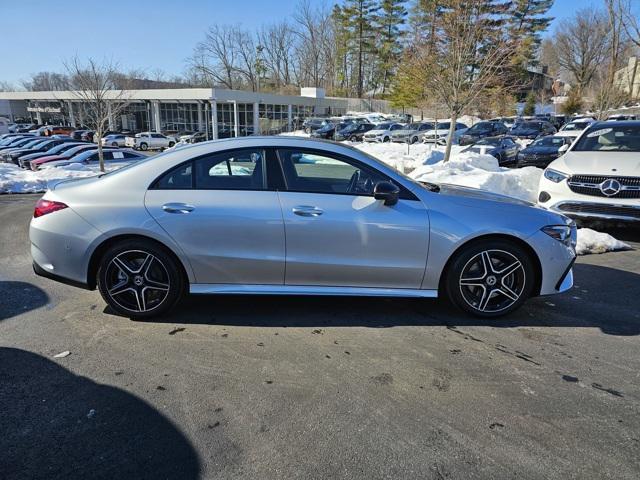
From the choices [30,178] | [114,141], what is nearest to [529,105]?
[114,141]

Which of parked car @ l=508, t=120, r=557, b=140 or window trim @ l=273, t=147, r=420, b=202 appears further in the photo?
parked car @ l=508, t=120, r=557, b=140

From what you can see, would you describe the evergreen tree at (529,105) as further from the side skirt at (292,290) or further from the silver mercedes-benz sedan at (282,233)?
the side skirt at (292,290)

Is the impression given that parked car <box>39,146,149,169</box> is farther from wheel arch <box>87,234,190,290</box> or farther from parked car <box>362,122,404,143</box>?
parked car <box>362,122,404,143</box>

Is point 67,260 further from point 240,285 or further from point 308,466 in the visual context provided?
point 308,466

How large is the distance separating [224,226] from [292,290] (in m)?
0.80

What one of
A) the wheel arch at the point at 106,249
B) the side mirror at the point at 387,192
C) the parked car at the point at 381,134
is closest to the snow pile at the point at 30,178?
the wheel arch at the point at 106,249

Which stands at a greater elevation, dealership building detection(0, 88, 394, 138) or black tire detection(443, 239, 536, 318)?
dealership building detection(0, 88, 394, 138)

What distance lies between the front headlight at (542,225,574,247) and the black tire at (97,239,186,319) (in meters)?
3.21

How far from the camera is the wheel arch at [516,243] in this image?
3883mm

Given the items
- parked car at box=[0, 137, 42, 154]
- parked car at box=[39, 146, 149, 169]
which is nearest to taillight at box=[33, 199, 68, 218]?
parked car at box=[39, 146, 149, 169]

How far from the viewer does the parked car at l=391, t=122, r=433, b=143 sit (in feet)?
114

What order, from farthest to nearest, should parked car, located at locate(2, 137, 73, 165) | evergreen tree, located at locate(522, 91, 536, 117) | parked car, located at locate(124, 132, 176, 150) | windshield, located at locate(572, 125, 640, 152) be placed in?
evergreen tree, located at locate(522, 91, 536, 117) → parked car, located at locate(124, 132, 176, 150) → parked car, located at locate(2, 137, 73, 165) → windshield, located at locate(572, 125, 640, 152)

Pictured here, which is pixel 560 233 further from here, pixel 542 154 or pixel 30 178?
pixel 30 178

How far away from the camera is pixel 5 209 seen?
10.5 metres
